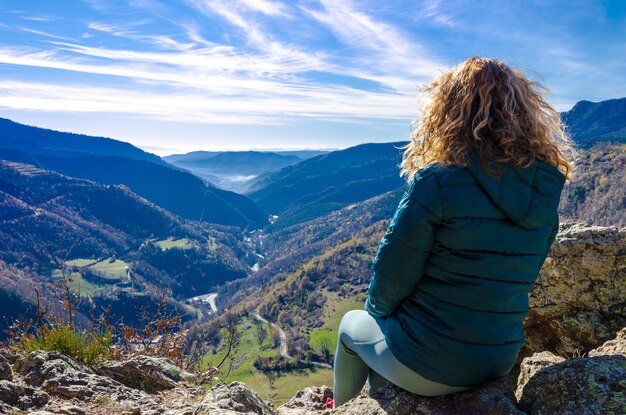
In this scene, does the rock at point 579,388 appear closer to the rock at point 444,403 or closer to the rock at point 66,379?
the rock at point 444,403

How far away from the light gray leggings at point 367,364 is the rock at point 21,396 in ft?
10.8

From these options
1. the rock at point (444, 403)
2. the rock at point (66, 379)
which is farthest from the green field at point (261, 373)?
the rock at point (444, 403)

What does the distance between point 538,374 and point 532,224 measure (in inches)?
58.9

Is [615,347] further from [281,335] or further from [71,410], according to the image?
[281,335]

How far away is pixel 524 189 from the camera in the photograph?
3.32 meters

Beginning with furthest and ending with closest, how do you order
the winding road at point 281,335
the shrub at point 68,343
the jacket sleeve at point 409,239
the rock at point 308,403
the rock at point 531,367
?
the winding road at point 281,335 → the shrub at point 68,343 → the rock at point 308,403 → the rock at point 531,367 → the jacket sleeve at point 409,239

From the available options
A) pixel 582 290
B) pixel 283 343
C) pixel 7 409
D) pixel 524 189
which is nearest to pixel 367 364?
pixel 524 189

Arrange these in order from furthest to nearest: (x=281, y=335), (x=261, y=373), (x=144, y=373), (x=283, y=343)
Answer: (x=281, y=335) < (x=283, y=343) < (x=261, y=373) < (x=144, y=373)

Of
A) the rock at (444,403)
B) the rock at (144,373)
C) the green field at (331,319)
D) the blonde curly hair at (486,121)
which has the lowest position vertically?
the green field at (331,319)

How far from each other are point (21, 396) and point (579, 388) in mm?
5510

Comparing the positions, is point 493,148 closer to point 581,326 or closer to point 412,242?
point 412,242

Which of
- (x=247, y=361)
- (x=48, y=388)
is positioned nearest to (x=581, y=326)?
(x=48, y=388)

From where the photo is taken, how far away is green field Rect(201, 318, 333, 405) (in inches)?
4178

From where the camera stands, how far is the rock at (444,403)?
11.7 feet
